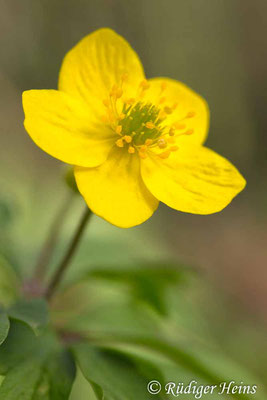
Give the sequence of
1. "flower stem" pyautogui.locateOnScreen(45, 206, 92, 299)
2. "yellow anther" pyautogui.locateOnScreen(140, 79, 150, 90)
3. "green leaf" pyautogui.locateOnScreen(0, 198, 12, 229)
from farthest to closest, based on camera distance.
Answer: "green leaf" pyautogui.locateOnScreen(0, 198, 12, 229) → "yellow anther" pyautogui.locateOnScreen(140, 79, 150, 90) → "flower stem" pyautogui.locateOnScreen(45, 206, 92, 299)

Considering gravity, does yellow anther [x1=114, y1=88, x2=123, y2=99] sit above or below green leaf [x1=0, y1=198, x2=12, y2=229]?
above

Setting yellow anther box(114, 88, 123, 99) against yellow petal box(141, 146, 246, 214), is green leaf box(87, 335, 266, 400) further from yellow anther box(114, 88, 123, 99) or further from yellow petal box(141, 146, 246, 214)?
yellow anther box(114, 88, 123, 99)

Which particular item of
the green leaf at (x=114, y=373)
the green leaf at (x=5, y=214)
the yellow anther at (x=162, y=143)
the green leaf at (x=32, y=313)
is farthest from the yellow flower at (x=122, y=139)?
the green leaf at (x=5, y=214)

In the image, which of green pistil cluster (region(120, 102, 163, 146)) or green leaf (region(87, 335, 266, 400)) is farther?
green leaf (region(87, 335, 266, 400))

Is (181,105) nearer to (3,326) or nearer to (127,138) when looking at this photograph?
(127,138)

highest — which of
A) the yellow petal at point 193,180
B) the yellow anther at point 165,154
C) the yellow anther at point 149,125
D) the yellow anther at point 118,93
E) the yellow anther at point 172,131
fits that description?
the yellow anther at point 118,93

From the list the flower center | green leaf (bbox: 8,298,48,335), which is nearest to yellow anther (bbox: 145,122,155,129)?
the flower center

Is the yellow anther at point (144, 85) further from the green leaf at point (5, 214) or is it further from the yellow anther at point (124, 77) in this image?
the green leaf at point (5, 214)

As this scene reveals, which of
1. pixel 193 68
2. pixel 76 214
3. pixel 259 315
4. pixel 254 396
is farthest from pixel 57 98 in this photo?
pixel 193 68
